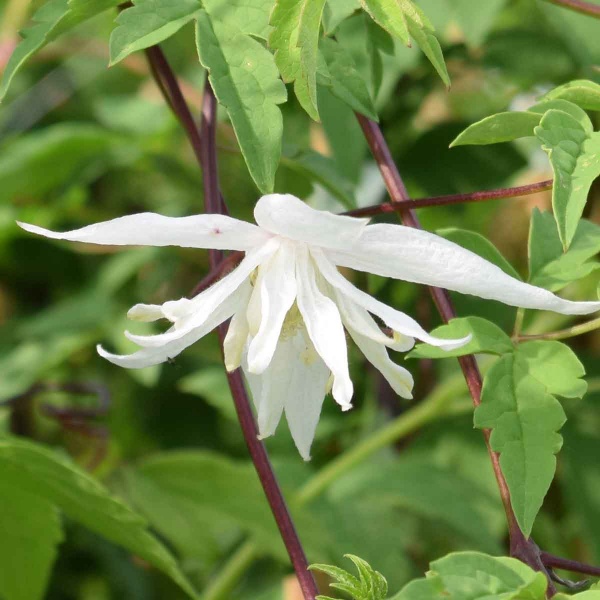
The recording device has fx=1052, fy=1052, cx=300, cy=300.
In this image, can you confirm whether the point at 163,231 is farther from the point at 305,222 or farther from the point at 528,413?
the point at 528,413

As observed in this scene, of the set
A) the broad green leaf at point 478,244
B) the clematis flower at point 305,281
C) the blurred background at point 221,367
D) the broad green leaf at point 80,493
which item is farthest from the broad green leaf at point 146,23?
the blurred background at point 221,367

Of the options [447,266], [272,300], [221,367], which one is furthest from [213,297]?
[221,367]

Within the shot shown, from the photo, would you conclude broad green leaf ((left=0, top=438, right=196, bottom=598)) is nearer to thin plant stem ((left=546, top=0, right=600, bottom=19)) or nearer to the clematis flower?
the clematis flower

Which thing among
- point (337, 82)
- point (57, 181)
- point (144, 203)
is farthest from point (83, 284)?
point (337, 82)

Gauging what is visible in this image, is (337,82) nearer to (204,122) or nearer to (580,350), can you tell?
(204,122)

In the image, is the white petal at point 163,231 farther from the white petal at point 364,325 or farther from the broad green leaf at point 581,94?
the broad green leaf at point 581,94

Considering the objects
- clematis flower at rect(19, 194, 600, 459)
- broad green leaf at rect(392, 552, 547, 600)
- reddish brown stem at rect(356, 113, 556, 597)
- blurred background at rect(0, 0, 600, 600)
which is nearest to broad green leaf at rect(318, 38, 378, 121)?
reddish brown stem at rect(356, 113, 556, 597)
